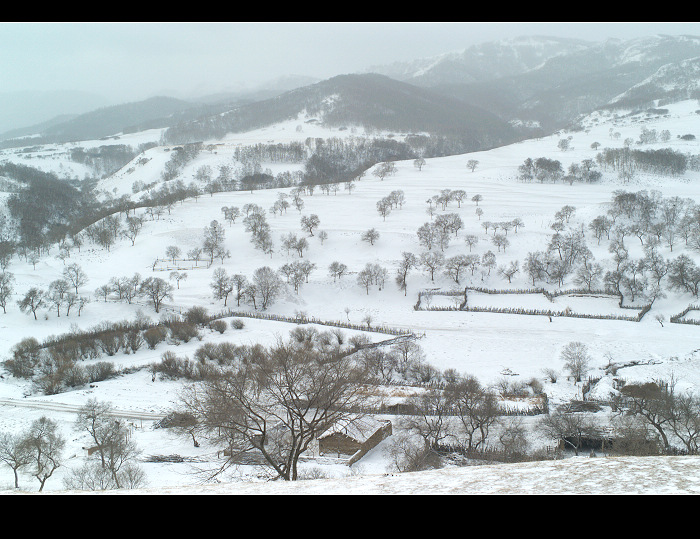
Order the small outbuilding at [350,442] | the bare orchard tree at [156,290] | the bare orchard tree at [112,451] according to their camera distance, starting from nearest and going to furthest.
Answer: the bare orchard tree at [112,451] < the small outbuilding at [350,442] < the bare orchard tree at [156,290]

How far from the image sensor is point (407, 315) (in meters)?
40.6

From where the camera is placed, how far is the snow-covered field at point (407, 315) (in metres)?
4.86

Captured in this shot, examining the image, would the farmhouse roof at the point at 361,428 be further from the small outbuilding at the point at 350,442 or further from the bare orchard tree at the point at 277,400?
the bare orchard tree at the point at 277,400

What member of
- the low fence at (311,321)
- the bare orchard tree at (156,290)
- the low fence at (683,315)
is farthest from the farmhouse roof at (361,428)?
the bare orchard tree at (156,290)

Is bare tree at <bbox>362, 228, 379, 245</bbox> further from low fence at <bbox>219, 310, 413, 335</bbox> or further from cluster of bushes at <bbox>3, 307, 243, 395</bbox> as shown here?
cluster of bushes at <bbox>3, 307, 243, 395</bbox>

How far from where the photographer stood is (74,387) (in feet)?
89.2

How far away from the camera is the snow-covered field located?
486 centimetres

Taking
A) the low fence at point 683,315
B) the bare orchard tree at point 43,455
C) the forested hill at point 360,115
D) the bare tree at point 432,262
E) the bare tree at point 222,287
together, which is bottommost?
the low fence at point 683,315

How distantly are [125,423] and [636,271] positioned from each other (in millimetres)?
43842

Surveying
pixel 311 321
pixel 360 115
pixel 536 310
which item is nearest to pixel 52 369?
pixel 311 321

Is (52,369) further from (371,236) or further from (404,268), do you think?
(371,236)

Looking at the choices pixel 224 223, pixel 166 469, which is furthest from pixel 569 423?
pixel 224 223

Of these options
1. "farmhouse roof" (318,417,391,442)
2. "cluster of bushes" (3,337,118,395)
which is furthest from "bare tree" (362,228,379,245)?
"farmhouse roof" (318,417,391,442)

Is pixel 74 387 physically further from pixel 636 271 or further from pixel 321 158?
pixel 321 158
